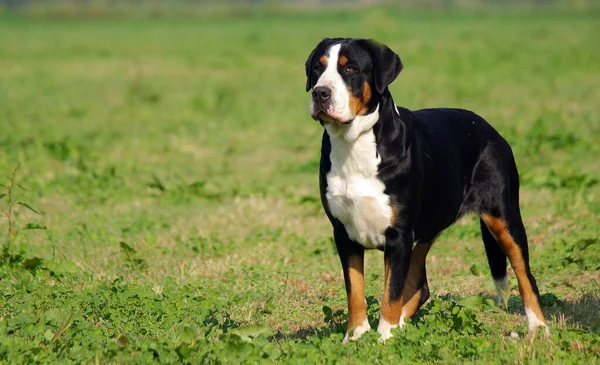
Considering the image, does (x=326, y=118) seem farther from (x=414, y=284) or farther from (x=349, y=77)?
(x=414, y=284)

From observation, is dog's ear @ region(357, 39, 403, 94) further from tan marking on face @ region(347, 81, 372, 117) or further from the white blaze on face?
the white blaze on face

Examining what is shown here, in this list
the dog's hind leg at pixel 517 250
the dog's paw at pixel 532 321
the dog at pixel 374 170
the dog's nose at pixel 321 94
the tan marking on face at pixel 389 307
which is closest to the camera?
the dog's nose at pixel 321 94

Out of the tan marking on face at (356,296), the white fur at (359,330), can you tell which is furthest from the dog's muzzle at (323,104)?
the white fur at (359,330)

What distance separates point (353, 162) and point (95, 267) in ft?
11.2

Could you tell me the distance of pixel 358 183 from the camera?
19.4 ft

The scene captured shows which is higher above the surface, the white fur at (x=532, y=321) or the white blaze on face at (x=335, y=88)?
the white blaze on face at (x=335, y=88)

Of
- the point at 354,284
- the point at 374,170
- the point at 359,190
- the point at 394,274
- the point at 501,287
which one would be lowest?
the point at 501,287

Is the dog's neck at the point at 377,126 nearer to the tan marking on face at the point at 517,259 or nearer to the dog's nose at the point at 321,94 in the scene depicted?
the dog's nose at the point at 321,94

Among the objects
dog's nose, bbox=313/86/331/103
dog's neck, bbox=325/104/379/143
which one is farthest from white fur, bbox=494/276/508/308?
dog's nose, bbox=313/86/331/103

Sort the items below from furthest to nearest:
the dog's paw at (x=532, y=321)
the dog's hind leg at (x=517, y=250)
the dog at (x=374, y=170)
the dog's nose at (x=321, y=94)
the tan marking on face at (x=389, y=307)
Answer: the dog's hind leg at (x=517, y=250)
the dog's paw at (x=532, y=321)
the tan marking on face at (x=389, y=307)
the dog at (x=374, y=170)
the dog's nose at (x=321, y=94)

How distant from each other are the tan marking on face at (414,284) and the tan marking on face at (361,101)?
4.44 ft

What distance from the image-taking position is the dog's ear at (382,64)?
5.88m

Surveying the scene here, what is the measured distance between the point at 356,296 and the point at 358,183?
75 cm

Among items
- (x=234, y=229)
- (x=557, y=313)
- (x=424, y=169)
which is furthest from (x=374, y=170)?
(x=234, y=229)
